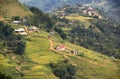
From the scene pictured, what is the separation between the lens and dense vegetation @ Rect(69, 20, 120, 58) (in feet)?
215

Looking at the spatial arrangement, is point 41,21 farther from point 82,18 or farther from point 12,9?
point 82,18

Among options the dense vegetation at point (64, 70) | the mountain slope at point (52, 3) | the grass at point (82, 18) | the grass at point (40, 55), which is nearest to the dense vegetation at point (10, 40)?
the grass at point (40, 55)

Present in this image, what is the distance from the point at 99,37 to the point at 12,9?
61.5 ft

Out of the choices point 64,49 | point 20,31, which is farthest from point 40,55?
point 20,31

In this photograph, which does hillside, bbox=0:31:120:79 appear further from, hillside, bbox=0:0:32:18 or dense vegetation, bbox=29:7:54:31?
hillside, bbox=0:0:32:18

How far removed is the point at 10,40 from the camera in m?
51.9

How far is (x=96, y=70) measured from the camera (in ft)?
157

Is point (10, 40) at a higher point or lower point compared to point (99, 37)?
higher

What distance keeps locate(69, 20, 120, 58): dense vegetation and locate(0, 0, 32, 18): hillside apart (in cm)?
945

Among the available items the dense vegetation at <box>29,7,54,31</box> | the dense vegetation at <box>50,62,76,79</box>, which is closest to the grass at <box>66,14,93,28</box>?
the dense vegetation at <box>29,7,54,31</box>

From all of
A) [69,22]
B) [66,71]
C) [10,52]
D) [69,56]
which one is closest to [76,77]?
[66,71]

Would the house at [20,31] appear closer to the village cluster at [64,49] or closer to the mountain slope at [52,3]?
the village cluster at [64,49]

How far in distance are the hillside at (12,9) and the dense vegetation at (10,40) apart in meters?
6.15

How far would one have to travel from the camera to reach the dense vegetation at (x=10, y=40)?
160ft
